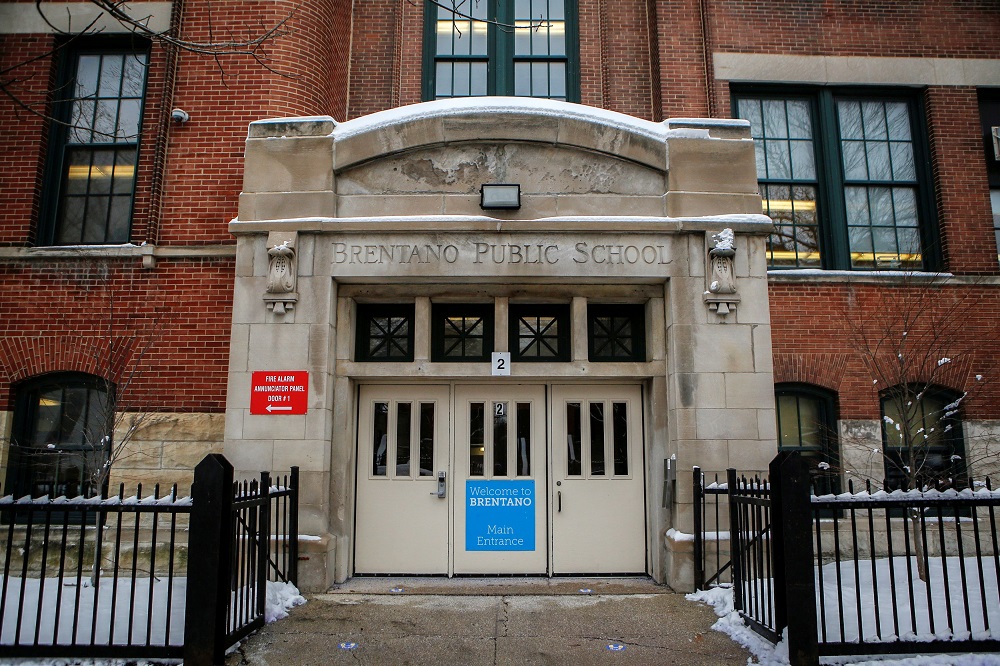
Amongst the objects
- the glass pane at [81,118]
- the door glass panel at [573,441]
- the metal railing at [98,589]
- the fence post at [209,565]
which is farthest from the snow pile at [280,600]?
the glass pane at [81,118]

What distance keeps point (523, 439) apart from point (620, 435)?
3.87 ft

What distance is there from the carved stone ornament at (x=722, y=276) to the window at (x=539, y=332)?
177 centimetres

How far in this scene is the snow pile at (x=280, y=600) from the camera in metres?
6.41

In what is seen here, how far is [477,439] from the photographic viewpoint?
8.48 meters

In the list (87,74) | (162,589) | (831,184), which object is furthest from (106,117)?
(831,184)

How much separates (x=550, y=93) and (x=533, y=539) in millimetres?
6935

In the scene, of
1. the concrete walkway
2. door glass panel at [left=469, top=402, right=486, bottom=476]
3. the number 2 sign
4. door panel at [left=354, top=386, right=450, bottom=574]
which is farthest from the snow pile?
the number 2 sign

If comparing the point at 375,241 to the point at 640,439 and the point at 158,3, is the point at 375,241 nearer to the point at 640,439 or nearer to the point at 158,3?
the point at 640,439

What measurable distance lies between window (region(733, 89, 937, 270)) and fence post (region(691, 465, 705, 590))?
435cm

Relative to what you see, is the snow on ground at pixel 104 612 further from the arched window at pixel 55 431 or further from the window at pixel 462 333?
the window at pixel 462 333

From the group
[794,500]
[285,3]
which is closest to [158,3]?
[285,3]

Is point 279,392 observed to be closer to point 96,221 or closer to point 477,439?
point 477,439

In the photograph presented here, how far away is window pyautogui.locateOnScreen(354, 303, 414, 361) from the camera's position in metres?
8.63

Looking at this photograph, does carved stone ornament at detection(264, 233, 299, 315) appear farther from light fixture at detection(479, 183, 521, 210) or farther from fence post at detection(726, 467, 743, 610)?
fence post at detection(726, 467, 743, 610)
